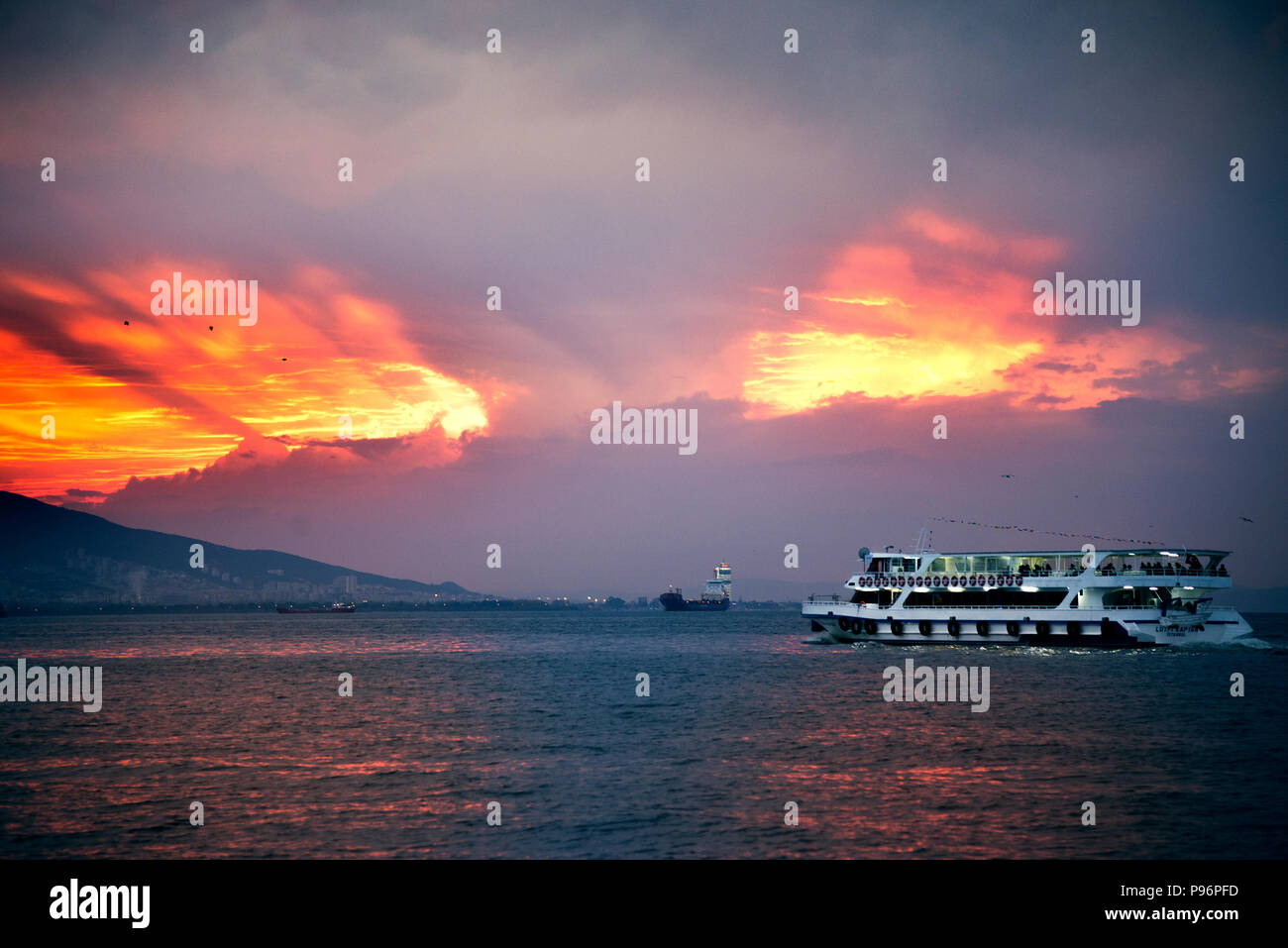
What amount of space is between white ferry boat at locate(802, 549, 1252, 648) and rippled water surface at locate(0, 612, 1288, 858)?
1139cm

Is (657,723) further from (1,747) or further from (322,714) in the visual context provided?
(1,747)

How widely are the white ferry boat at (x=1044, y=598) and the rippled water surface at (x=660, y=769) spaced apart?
448 inches

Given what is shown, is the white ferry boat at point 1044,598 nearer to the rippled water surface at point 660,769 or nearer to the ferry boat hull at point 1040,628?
the ferry boat hull at point 1040,628

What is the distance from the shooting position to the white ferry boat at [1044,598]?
7950cm

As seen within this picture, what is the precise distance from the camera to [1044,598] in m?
83.4

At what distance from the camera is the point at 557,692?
61.5m

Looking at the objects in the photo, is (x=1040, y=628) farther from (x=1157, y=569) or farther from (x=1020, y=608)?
(x=1157, y=569)

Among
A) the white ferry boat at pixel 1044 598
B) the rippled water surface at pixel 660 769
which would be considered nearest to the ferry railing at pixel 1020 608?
the white ferry boat at pixel 1044 598

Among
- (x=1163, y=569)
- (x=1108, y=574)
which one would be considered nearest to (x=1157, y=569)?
(x=1163, y=569)

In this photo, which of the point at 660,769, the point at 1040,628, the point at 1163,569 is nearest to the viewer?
the point at 660,769

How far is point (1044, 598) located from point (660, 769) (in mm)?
60190

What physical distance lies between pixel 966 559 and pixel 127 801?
72.1 m

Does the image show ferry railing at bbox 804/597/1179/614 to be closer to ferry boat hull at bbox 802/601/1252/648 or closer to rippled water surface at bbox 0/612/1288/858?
ferry boat hull at bbox 802/601/1252/648
